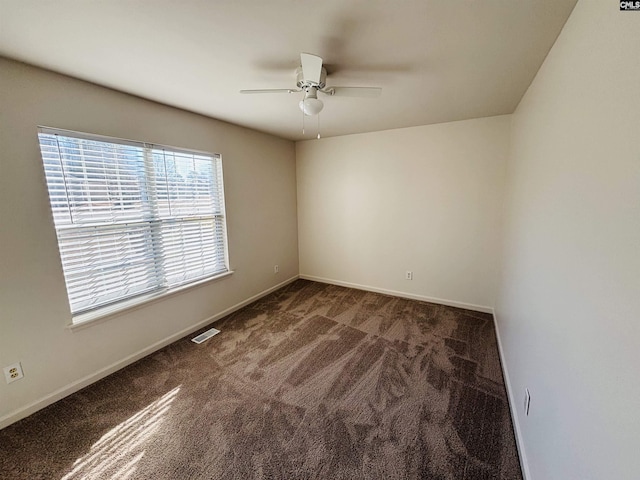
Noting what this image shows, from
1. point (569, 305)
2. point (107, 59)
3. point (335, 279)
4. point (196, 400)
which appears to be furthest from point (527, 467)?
point (107, 59)

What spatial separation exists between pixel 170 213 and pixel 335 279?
2.67 m

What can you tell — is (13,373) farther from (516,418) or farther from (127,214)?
(516,418)

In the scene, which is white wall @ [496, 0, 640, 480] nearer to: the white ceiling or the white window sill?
the white ceiling

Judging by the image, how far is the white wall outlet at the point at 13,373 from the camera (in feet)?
5.54

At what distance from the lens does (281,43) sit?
150cm

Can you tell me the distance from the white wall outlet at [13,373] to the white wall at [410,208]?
3425mm

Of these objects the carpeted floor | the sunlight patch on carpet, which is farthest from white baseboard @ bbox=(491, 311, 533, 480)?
the sunlight patch on carpet

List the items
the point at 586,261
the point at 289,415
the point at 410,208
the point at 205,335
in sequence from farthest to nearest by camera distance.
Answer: the point at 410,208 → the point at 205,335 → the point at 289,415 → the point at 586,261

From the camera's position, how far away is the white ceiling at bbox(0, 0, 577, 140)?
1.22 m

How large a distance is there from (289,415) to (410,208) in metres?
2.83

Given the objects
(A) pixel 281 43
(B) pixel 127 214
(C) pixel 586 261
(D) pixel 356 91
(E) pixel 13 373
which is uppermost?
(A) pixel 281 43

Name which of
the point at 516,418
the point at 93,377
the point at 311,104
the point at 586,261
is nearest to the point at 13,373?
the point at 93,377

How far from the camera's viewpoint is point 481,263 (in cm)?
319

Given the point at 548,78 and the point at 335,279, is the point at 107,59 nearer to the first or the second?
the point at 548,78
